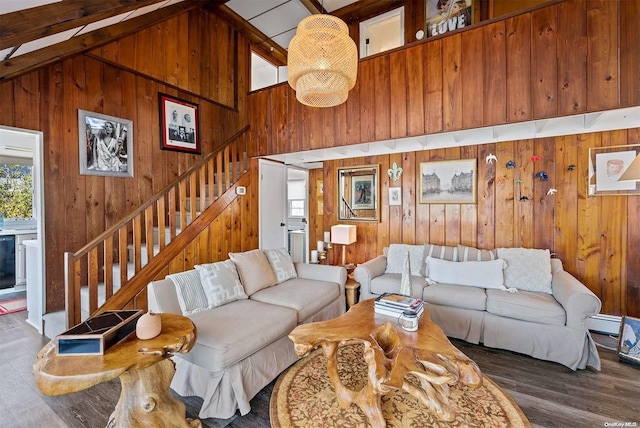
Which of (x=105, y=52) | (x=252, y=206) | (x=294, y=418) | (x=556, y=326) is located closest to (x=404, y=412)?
(x=294, y=418)

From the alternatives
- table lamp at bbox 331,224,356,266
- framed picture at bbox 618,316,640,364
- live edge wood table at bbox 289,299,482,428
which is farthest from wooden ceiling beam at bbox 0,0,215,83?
framed picture at bbox 618,316,640,364

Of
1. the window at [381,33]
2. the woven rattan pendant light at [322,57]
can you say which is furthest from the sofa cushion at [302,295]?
the window at [381,33]

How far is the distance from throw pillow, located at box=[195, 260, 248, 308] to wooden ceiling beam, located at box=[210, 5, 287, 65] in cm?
414

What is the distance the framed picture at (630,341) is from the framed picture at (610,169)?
1.33 m

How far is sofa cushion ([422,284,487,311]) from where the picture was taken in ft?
9.04

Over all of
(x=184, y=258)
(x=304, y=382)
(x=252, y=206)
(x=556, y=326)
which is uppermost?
(x=252, y=206)

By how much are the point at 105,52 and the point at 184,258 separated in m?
2.55

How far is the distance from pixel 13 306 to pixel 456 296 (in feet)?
18.5

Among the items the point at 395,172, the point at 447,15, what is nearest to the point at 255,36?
the point at 447,15

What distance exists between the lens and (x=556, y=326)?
2.42m

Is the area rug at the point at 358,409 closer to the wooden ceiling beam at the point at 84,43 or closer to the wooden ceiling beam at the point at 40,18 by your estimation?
the wooden ceiling beam at the point at 40,18

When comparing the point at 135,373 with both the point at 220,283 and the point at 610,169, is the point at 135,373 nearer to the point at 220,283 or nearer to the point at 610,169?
the point at 220,283

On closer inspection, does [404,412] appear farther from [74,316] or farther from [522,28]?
[522,28]

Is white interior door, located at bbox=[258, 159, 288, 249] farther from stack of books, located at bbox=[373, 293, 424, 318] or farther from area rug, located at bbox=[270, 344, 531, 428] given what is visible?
stack of books, located at bbox=[373, 293, 424, 318]
